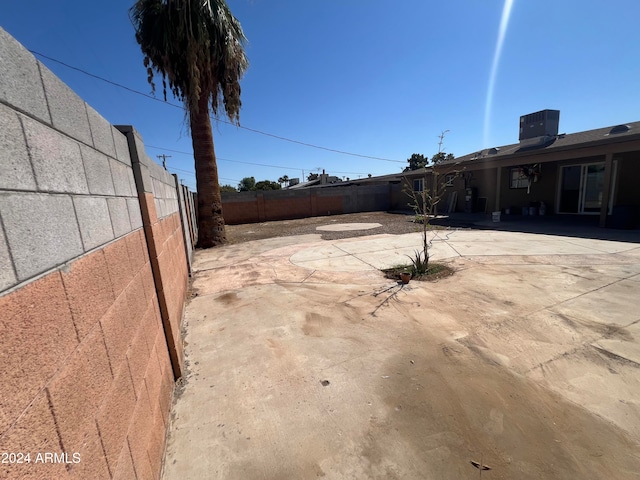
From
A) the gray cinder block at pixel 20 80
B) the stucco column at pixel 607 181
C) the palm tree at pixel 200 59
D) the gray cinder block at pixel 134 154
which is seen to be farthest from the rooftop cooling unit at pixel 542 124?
the gray cinder block at pixel 20 80

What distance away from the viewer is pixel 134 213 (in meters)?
2.17

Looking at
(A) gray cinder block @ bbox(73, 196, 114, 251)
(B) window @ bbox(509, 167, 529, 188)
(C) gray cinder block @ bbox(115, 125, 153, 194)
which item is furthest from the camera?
(B) window @ bbox(509, 167, 529, 188)

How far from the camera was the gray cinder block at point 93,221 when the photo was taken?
50.4 inches

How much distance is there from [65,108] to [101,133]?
47cm

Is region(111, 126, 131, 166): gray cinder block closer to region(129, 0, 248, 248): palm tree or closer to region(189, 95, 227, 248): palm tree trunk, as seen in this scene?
A: region(129, 0, 248, 248): palm tree

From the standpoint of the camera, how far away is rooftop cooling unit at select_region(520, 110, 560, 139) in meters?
14.4

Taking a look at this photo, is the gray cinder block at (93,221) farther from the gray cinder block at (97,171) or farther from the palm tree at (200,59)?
the palm tree at (200,59)

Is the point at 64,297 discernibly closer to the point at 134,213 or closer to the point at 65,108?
the point at 65,108

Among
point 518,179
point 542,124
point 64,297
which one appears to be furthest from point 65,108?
point 542,124

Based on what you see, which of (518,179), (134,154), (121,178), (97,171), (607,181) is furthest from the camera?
(518,179)

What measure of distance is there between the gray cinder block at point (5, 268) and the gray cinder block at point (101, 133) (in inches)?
42.4

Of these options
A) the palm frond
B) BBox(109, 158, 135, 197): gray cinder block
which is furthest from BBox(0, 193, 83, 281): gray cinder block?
the palm frond

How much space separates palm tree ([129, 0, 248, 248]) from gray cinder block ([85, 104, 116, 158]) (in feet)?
23.9

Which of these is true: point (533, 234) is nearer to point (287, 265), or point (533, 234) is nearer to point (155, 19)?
point (287, 265)
